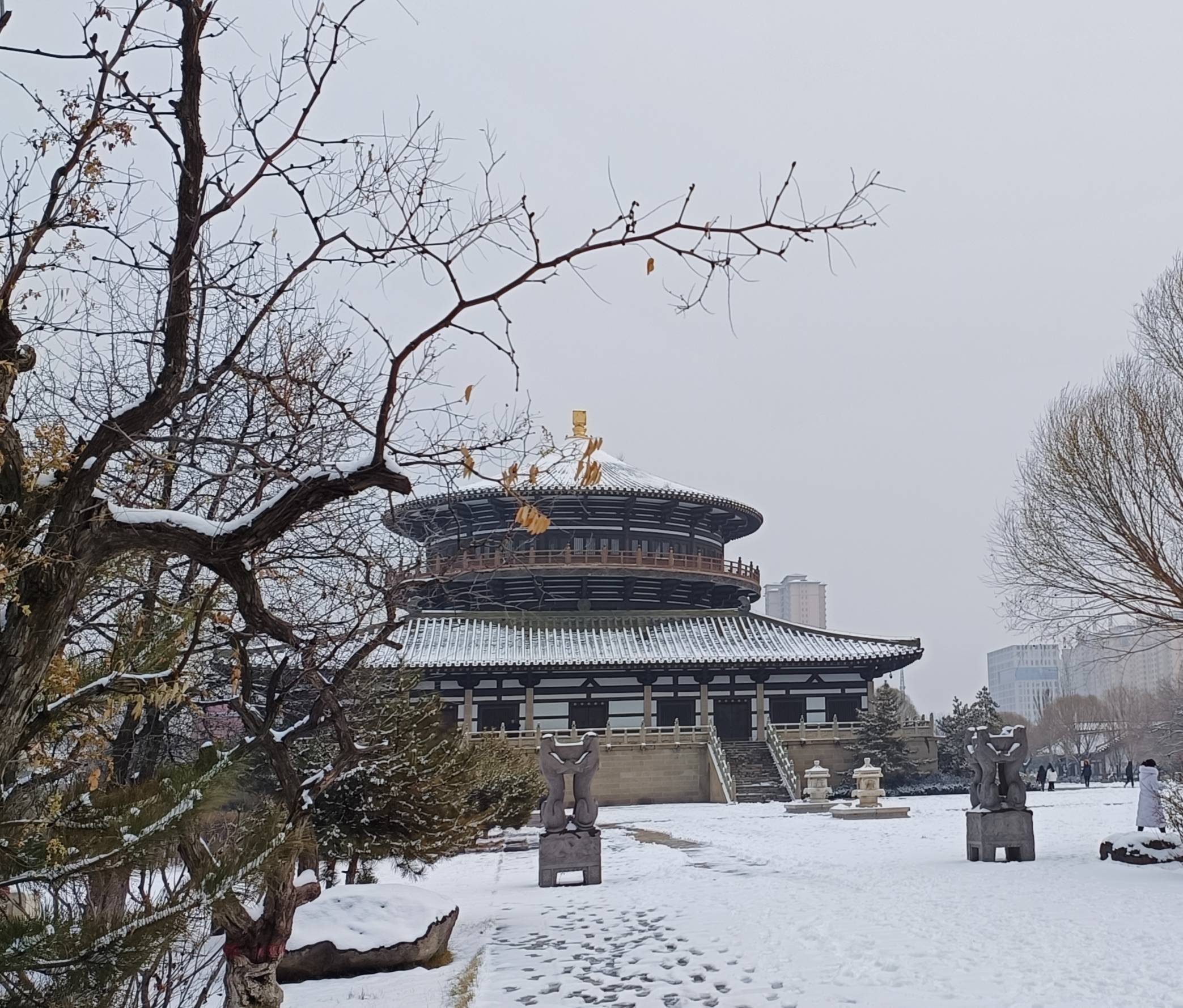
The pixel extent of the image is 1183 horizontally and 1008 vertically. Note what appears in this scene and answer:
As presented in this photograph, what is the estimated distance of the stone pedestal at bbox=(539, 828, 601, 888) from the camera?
51.5 ft

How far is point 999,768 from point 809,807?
1587 centimetres

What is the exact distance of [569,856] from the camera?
621 inches

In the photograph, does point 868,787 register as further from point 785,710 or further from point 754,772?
point 785,710

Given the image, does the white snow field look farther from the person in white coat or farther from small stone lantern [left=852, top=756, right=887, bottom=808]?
small stone lantern [left=852, top=756, right=887, bottom=808]

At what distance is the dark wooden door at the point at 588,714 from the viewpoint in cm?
3981

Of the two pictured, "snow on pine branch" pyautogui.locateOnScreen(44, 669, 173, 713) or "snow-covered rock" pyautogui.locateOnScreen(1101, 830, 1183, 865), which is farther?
"snow-covered rock" pyautogui.locateOnScreen(1101, 830, 1183, 865)

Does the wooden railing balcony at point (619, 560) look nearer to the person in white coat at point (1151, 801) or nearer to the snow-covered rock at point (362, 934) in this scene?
the person in white coat at point (1151, 801)

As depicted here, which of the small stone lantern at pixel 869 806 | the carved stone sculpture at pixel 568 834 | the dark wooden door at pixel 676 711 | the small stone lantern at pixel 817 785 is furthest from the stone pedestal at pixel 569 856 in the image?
the dark wooden door at pixel 676 711

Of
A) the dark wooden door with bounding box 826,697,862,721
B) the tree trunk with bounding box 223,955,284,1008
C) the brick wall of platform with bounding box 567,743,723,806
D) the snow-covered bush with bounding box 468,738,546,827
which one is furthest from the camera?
the dark wooden door with bounding box 826,697,862,721

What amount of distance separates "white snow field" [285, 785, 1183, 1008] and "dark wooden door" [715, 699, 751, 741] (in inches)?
843

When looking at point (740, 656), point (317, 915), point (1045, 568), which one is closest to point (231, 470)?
point (317, 915)

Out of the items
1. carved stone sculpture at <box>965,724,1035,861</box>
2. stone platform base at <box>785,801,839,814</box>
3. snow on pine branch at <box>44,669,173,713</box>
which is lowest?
stone platform base at <box>785,801,839,814</box>

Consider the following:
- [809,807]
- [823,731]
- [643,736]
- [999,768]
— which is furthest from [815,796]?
[999,768]

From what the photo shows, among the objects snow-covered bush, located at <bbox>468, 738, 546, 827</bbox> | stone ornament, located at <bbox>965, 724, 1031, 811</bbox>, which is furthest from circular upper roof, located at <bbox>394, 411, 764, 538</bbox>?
stone ornament, located at <bbox>965, 724, 1031, 811</bbox>
